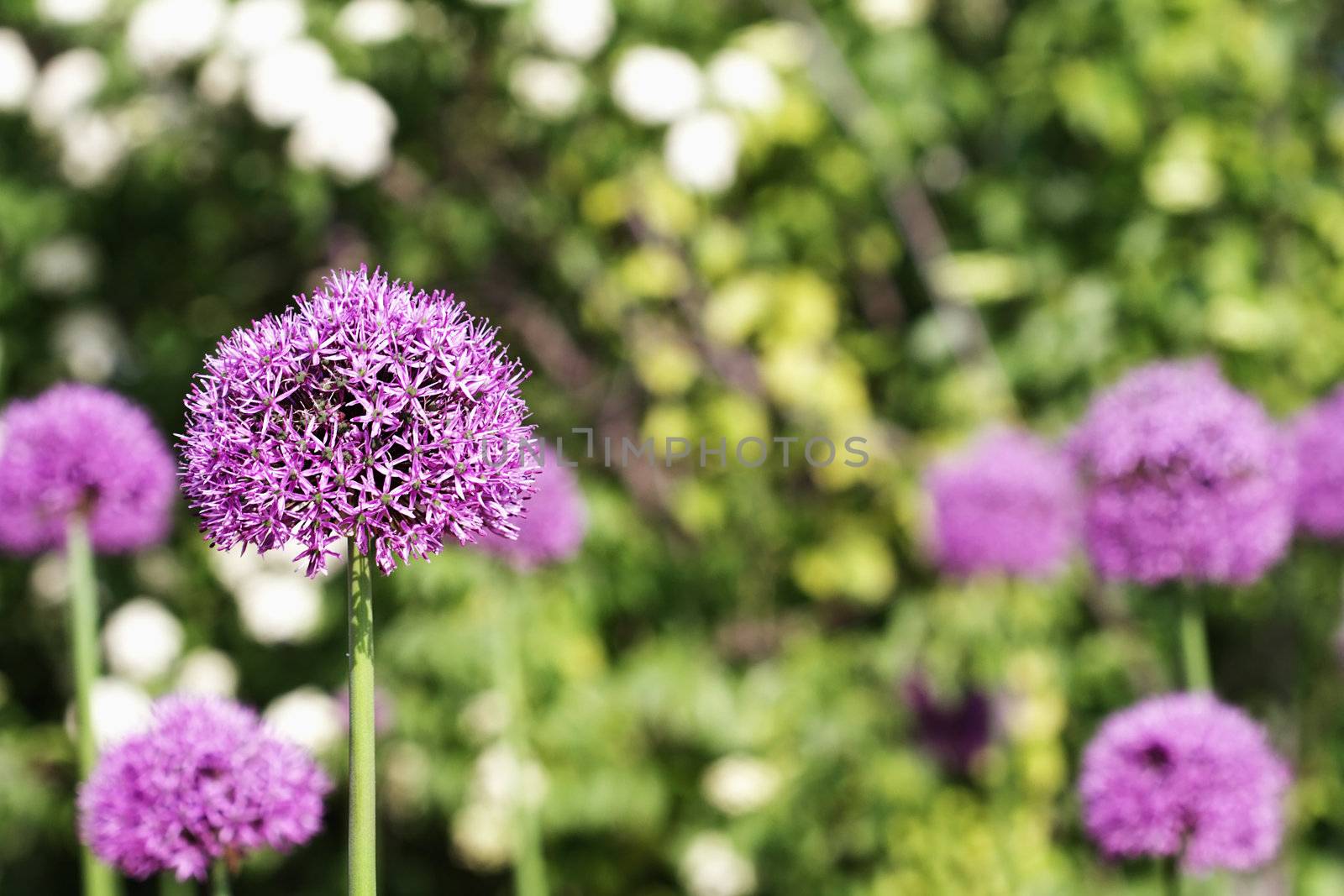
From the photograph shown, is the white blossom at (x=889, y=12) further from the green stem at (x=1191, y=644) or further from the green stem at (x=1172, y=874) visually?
the green stem at (x=1172, y=874)

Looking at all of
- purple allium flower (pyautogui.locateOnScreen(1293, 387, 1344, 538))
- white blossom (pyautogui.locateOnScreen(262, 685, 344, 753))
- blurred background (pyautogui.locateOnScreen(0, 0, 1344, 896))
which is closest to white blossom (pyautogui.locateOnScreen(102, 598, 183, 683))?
blurred background (pyautogui.locateOnScreen(0, 0, 1344, 896))

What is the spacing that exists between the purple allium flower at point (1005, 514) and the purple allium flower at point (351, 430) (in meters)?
1.89

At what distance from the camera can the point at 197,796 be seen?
1523 mm

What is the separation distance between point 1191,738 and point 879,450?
71.7 inches

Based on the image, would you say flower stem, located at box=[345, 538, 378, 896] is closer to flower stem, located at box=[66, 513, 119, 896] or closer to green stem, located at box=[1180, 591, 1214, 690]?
flower stem, located at box=[66, 513, 119, 896]

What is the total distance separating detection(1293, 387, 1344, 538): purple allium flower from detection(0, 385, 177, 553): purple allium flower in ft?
6.78

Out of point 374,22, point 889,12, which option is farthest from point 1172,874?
point 374,22

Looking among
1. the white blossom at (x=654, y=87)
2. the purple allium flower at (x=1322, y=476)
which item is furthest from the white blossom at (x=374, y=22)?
the purple allium flower at (x=1322, y=476)

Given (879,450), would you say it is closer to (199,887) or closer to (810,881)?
(810,881)

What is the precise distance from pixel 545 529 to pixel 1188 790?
1195 millimetres

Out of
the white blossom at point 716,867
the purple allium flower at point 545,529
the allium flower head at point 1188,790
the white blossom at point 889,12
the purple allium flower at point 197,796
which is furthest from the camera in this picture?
the white blossom at point 889,12

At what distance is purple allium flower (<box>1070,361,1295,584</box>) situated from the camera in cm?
222

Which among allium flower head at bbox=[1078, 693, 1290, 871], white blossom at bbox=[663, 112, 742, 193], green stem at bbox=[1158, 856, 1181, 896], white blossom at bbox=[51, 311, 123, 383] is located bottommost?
green stem at bbox=[1158, 856, 1181, 896]

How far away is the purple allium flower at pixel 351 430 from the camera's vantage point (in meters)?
1.24
